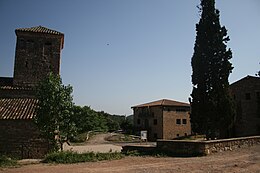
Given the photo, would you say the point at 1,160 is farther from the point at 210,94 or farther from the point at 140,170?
the point at 210,94

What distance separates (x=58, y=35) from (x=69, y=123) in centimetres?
1563

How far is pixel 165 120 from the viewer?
149 ft

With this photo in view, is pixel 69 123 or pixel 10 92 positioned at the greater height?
pixel 10 92

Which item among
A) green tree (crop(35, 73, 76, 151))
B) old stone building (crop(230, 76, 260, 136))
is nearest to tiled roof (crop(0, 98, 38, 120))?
green tree (crop(35, 73, 76, 151))

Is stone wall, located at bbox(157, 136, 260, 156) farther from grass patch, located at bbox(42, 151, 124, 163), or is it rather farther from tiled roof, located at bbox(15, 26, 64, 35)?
tiled roof, located at bbox(15, 26, 64, 35)

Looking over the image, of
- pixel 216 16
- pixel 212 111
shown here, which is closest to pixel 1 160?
pixel 212 111

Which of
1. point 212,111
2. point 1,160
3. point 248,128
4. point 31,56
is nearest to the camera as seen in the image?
point 1,160

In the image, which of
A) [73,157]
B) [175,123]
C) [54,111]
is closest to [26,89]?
[54,111]

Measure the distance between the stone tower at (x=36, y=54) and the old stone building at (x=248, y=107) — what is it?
25274mm

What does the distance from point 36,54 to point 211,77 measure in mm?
20154

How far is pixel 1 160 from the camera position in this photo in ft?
41.7

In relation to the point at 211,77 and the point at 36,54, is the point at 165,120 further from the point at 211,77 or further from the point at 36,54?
the point at 36,54

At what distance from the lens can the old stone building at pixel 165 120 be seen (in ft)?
149

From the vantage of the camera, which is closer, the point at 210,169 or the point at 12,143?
the point at 210,169
